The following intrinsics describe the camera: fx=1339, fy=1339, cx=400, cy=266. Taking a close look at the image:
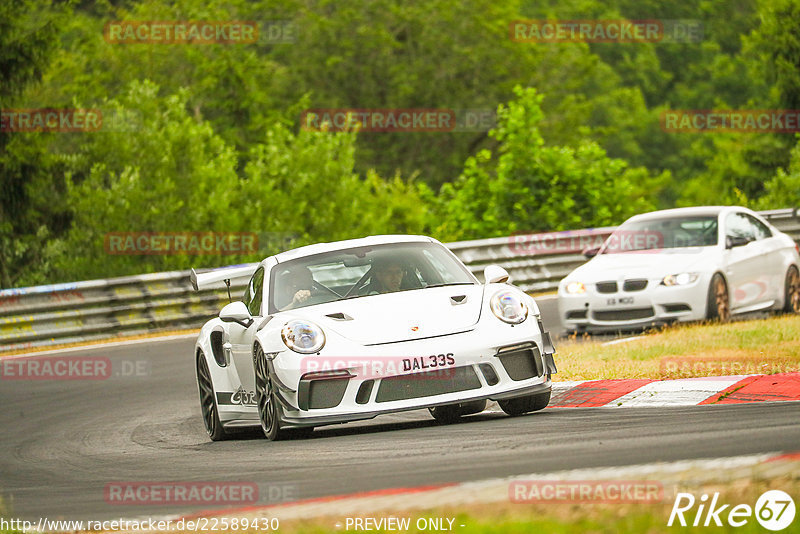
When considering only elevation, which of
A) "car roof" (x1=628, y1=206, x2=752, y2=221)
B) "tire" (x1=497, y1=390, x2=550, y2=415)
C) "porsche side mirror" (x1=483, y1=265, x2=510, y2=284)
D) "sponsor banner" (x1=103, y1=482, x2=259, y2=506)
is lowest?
"tire" (x1=497, y1=390, x2=550, y2=415)

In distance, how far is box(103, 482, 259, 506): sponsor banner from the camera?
6.67 meters

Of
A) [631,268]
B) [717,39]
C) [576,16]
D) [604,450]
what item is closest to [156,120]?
[631,268]

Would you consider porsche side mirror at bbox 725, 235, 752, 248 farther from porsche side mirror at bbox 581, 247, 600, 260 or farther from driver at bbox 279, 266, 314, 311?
driver at bbox 279, 266, 314, 311

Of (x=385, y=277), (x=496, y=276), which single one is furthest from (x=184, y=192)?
(x=496, y=276)

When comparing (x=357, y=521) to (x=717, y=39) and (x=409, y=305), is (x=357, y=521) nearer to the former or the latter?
(x=409, y=305)

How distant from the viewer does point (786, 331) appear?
1267 cm

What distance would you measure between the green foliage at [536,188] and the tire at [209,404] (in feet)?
55.0

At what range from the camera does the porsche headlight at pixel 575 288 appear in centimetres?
1494

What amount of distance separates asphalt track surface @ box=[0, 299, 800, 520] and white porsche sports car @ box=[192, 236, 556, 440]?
236 millimetres

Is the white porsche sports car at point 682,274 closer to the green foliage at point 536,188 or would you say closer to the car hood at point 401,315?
the car hood at point 401,315

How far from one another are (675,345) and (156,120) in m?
21.2

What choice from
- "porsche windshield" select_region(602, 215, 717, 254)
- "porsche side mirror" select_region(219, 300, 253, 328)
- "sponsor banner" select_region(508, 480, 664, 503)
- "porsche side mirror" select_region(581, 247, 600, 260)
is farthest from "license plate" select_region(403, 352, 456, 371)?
"porsche windshield" select_region(602, 215, 717, 254)

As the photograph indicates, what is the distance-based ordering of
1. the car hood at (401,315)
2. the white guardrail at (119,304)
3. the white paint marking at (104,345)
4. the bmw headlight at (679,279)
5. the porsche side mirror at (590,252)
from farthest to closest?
the white guardrail at (119,304), the white paint marking at (104,345), the porsche side mirror at (590,252), the bmw headlight at (679,279), the car hood at (401,315)

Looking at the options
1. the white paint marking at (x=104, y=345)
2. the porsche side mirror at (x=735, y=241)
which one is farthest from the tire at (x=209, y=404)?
Answer: the white paint marking at (x=104, y=345)
